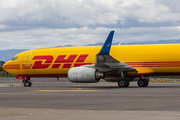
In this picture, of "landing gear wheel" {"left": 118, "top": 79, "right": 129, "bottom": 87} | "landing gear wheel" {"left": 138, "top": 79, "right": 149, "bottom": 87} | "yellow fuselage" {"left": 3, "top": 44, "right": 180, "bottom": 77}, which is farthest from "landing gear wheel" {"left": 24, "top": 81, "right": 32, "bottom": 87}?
"landing gear wheel" {"left": 138, "top": 79, "right": 149, "bottom": 87}

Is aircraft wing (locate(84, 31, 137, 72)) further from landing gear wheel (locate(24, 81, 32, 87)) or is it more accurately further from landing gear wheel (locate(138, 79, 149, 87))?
landing gear wheel (locate(24, 81, 32, 87))

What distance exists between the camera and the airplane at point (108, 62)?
92.8ft

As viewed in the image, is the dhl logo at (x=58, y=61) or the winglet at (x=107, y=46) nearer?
the winglet at (x=107, y=46)

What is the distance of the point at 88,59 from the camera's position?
31031mm

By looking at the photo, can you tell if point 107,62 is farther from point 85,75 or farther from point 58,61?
point 58,61

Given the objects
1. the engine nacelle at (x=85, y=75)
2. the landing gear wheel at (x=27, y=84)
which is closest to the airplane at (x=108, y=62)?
the engine nacelle at (x=85, y=75)

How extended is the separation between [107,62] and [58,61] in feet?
21.4

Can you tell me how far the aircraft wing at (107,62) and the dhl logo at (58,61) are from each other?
2.84 m

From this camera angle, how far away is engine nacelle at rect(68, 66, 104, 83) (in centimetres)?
2820

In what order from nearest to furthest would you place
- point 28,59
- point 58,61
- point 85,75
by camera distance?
point 85,75, point 58,61, point 28,59

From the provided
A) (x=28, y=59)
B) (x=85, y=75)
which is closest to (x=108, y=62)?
(x=85, y=75)

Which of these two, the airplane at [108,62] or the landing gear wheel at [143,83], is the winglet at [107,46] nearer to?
the airplane at [108,62]

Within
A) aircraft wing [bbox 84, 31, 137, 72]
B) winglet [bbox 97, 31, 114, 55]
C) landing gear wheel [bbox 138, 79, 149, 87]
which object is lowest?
landing gear wheel [bbox 138, 79, 149, 87]

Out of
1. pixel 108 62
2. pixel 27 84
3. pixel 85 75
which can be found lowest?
pixel 27 84
